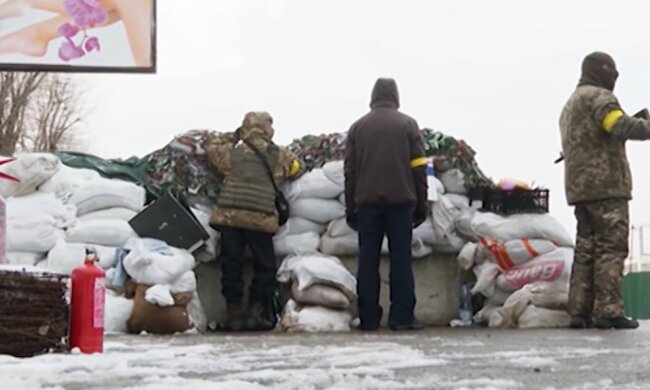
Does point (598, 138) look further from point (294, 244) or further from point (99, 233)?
point (99, 233)

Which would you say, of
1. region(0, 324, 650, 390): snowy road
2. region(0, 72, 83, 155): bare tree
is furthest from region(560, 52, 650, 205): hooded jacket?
region(0, 72, 83, 155): bare tree

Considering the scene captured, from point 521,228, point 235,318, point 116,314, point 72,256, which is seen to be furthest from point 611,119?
point 72,256

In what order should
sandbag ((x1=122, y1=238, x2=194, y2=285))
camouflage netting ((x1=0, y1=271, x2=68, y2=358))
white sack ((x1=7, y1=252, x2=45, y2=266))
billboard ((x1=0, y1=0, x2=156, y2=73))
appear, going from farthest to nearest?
1. billboard ((x1=0, y1=0, x2=156, y2=73))
2. white sack ((x1=7, y1=252, x2=45, y2=266))
3. sandbag ((x1=122, y1=238, x2=194, y2=285))
4. camouflage netting ((x1=0, y1=271, x2=68, y2=358))

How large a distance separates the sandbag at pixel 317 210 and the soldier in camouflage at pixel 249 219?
23 centimetres

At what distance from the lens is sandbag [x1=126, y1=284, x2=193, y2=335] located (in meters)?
5.86

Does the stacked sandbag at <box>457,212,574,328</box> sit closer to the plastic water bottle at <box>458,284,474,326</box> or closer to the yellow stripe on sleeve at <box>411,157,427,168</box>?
the plastic water bottle at <box>458,284,474,326</box>

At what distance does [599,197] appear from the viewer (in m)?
6.04

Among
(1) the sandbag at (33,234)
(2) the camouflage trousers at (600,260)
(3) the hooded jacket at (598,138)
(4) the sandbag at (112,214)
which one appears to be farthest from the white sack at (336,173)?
(1) the sandbag at (33,234)

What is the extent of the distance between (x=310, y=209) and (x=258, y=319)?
82cm

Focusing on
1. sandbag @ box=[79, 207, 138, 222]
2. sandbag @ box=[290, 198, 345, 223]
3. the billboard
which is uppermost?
the billboard

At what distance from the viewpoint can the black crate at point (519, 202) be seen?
6852 mm

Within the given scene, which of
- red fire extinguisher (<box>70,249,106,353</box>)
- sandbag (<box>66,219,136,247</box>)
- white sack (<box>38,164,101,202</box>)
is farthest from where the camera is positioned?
white sack (<box>38,164,101,202</box>)

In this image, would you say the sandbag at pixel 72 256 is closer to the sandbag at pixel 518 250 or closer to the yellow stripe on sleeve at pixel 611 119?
the sandbag at pixel 518 250

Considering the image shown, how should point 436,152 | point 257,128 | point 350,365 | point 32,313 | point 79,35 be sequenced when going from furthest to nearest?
1. point 79,35
2. point 436,152
3. point 257,128
4. point 32,313
5. point 350,365
